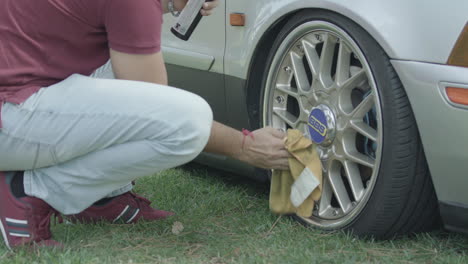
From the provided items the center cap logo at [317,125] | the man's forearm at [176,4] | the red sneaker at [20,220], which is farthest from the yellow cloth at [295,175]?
A: the red sneaker at [20,220]

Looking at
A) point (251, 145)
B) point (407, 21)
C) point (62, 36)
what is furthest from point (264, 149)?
point (62, 36)

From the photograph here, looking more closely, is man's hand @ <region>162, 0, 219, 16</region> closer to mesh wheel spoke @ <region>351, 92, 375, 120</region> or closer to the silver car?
the silver car

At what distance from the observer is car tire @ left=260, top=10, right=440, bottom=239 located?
254 centimetres

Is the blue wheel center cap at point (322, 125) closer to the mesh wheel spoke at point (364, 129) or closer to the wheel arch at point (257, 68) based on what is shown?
the mesh wheel spoke at point (364, 129)

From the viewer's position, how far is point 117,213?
9.97 ft

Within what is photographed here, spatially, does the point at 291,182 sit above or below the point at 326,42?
below

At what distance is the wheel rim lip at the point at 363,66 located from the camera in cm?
261

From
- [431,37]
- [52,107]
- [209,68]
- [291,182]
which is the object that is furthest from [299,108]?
[52,107]

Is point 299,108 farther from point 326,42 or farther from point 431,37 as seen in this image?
point 431,37

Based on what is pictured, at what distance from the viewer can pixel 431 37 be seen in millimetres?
2377

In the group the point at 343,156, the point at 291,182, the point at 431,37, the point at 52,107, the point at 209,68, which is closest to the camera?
the point at 431,37

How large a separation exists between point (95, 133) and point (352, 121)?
0.88m

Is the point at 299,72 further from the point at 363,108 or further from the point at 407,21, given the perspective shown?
the point at 407,21

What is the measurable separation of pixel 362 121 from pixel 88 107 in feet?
3.07
